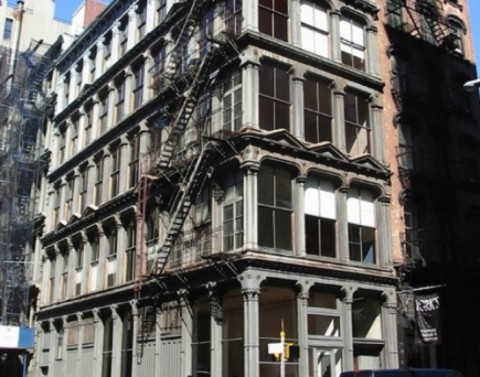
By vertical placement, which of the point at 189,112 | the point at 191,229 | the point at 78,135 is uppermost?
the point at 78,135

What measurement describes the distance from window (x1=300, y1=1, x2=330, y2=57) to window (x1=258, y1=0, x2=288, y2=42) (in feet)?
3.24

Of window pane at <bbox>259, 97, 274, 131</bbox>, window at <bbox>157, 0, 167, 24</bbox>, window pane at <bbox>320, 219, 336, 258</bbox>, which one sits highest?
window at <bbox>157, 0, 167, 24</bbox>

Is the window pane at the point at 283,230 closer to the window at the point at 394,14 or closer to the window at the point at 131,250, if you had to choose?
the window at the point at 131,250

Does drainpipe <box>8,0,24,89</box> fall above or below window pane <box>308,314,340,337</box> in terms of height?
above

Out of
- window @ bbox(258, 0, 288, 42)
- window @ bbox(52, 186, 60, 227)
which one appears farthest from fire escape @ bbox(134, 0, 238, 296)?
window @ bbox(52, 186, 60, 227)

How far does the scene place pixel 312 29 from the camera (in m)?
30.2

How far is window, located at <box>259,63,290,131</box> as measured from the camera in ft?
89.6

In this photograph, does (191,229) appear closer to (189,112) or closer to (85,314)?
(189,112)

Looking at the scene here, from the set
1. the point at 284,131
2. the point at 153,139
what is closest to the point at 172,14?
the point at 153,139

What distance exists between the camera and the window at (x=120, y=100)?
1511 inches

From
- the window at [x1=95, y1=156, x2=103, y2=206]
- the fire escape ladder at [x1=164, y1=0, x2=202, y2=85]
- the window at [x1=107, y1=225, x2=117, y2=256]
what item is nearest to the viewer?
the fire escape ladder at [x1=164, y1=0, x2=202, y2=85]

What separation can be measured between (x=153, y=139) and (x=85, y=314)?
34.7ft

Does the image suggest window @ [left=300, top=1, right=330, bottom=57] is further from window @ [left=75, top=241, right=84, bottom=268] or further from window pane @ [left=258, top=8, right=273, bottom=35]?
window @ [left=75, top=241, right=84, bottom=268]

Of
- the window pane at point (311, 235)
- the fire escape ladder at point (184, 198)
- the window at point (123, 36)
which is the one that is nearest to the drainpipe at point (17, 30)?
the window at point (123, 36)
